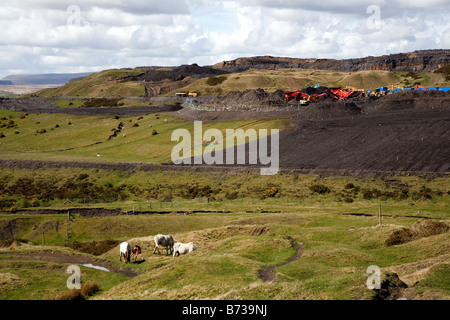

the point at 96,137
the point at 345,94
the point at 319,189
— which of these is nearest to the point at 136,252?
the point at 319,189

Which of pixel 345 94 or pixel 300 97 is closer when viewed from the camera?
pixel 300 97

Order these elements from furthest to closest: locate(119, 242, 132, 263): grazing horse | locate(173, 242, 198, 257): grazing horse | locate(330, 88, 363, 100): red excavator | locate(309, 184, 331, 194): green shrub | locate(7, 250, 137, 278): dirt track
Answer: locate(330, 88, 363, 100): red excavator → locate(309, 184, 331, 194): green shrub → locate(173, 242, 198, 257): grazing horse → locate(7, 250, 137, 278): dirt track → locate(119, 242, 132, 263): grazing horse

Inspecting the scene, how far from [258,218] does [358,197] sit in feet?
69.6

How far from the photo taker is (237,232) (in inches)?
2058

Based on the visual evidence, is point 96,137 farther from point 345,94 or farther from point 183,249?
point 183,249

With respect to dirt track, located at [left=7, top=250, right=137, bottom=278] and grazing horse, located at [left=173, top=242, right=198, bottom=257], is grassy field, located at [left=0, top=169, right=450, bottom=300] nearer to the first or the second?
dirt track, located at [left=7, top=250, right=137, bottom=278]

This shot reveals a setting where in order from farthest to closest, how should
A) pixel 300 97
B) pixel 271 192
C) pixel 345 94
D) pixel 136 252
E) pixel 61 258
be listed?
pixel 345 94, pixel 300 97, pixel 271 192, pixel 61 258, pixel 136 252

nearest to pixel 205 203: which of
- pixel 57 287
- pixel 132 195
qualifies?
pixel 132 195

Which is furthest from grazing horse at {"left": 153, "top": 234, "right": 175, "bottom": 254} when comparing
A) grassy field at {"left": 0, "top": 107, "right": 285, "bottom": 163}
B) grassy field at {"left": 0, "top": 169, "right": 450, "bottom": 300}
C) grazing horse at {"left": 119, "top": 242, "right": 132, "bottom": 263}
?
grassy field at {"left": 0, "top": 107, "right": 285, "bottom": 163}

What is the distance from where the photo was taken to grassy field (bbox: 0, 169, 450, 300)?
29250 mm

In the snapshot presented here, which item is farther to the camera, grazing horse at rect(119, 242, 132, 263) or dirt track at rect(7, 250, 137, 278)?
dirt track at rect(7, 250, 137, 278)

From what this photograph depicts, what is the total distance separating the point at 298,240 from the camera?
46.8 metres

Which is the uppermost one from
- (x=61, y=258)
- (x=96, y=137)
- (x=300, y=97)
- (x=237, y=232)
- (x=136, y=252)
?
(x=300, y=97)
